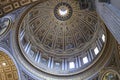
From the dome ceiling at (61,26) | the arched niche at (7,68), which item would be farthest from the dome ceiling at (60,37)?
the arched niche at (7,68)

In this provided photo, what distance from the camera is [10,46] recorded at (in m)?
15.4

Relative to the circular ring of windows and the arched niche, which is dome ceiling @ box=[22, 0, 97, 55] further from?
the arched niche

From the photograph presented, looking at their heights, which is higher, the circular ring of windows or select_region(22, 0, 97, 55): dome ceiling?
select_region(22, 0, 97, 55): dome ceiling

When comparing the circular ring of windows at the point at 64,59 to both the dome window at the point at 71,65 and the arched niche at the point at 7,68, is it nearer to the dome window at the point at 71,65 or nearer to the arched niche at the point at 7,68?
the dome window at the point at 71,65

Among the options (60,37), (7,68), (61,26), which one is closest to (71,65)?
(60,37)

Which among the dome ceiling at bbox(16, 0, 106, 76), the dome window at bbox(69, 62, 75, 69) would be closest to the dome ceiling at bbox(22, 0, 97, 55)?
the dome ceiling at bbox(16, 0, 106, 76)

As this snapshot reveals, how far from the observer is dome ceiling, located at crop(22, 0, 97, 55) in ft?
66.9

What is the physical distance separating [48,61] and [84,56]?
10.1 feet

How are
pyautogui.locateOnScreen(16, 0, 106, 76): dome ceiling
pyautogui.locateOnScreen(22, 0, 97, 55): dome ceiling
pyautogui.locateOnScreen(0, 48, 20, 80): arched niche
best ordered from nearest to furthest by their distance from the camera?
1. pyautogui.locateOnScreen(0, 48, 20, 80): arched niche
2. pyautogui.locateOnScreen(16, 0, 106, 76): dome ceiling
3. pyautogui.locateOnScreen(22, 0, 97, 55): dome ceiling

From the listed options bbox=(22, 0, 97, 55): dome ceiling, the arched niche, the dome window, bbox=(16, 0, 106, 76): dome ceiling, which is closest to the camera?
the arched niche

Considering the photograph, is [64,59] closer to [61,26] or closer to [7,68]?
[61,26]

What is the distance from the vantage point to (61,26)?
74.7ft

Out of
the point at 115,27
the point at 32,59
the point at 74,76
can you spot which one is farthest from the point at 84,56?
the point at 115,27

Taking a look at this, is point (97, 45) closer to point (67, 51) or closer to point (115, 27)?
point (67, 51)
